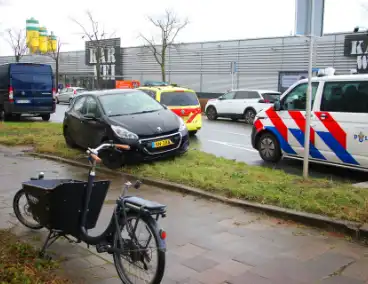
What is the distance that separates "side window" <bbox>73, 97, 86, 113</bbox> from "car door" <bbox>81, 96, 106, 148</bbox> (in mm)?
256

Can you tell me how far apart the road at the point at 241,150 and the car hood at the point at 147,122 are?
202 cm

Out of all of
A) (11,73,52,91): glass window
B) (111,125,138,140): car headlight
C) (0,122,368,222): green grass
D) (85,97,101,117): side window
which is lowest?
(0,122,368,222): green grass

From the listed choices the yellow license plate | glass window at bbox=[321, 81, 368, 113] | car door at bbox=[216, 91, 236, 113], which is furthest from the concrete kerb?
car door at bbox=[216, 91, 236, 113]

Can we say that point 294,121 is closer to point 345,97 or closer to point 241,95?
point 345,97

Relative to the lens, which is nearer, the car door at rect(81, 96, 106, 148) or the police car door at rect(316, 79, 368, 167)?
the police car door at rect(316, 79, 368, 167)

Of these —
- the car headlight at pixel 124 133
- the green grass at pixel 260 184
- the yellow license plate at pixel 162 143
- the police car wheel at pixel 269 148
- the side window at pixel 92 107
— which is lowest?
the green grass at pixel 260 184

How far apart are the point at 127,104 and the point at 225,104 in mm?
12312

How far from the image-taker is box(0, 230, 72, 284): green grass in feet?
11.3

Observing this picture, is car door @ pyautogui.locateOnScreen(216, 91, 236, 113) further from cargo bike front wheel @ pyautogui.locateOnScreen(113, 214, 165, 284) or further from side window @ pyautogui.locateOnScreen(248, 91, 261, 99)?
cargo bike front wheel @ pyautogui.locateOnScreen(113, 214, 165, 284)

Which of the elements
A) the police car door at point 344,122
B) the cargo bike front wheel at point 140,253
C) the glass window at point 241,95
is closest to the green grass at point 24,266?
the cargo bike front wheel at point 140,253

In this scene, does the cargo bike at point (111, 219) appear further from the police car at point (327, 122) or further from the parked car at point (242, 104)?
the parked car at point (242, 104)

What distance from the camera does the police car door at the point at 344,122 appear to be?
297 inches

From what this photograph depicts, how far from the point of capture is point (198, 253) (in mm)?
4484

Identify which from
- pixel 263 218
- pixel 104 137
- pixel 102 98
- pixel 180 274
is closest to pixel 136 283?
pixel 180 274
